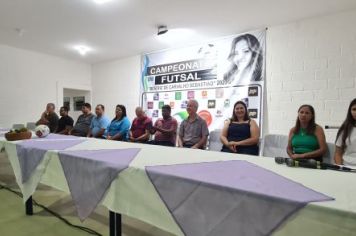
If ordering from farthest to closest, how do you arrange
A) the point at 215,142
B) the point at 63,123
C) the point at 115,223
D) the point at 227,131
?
the point at 63,123, the point at 215,142, the point at 227,131, the point at 115,223

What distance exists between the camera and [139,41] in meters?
4.11

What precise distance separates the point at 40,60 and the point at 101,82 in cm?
130

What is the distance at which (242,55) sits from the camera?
11.9 ft

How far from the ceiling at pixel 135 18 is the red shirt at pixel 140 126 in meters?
1.37

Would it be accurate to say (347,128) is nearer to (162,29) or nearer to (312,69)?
(312,69)

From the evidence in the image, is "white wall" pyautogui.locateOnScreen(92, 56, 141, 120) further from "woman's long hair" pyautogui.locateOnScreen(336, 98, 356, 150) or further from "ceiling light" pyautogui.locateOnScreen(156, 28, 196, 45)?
"woman's long hair" pyautogui.locateOnScreen(336, 98, 356, 150)

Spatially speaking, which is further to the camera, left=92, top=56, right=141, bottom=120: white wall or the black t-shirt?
left=92, top=56, right=141, bottom=120: white wall

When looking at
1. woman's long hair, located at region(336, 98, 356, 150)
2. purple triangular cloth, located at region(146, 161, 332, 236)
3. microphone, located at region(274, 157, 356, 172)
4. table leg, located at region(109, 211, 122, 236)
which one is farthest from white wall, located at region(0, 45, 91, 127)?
woman's long hair, located at region(336, 98, 356, 150)

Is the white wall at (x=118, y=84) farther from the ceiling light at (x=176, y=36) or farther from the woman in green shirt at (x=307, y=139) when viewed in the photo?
the woman in green shirt at (x=307, y=139)

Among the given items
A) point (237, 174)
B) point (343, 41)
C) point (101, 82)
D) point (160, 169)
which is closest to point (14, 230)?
point (160, 169)

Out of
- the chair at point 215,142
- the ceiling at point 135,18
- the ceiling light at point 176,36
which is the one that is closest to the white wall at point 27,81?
the ceiling at point 135,18

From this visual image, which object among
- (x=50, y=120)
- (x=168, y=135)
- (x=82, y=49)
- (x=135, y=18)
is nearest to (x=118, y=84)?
(x=82, y=49)

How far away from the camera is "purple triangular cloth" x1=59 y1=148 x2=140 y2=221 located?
3.92 feet

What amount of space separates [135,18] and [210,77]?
1.50 m
